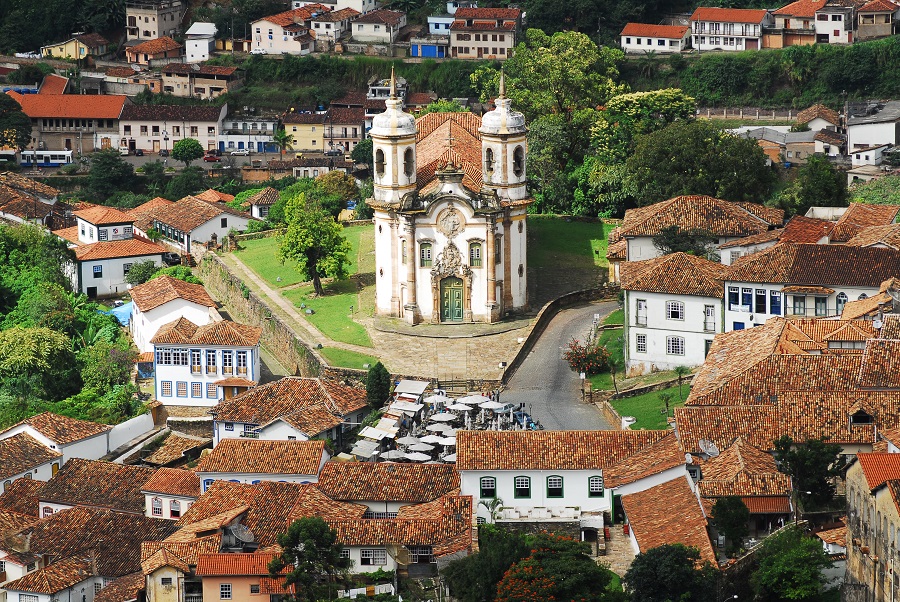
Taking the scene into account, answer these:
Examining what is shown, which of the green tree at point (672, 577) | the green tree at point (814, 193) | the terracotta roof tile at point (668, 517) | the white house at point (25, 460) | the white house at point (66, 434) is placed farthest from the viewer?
the green tree at point (814, 193)

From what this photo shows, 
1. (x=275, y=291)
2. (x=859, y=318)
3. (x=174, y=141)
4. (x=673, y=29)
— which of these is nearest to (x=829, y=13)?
(x=673, y=29)

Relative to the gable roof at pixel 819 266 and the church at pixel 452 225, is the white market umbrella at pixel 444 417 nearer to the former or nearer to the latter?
the gable roof at pixel 819 266

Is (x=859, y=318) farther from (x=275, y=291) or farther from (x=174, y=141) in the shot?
(x=174, y=141)

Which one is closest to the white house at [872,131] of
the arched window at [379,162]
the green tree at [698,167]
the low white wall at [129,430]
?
the green tree at [698,167]

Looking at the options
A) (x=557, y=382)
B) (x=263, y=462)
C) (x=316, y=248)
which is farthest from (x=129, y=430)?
(x=557, y=382)

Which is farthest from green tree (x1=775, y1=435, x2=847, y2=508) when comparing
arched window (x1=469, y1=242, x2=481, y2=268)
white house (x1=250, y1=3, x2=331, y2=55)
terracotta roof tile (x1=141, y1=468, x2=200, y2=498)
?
white house (x1=250, y1=3, x2=331, y2=55)

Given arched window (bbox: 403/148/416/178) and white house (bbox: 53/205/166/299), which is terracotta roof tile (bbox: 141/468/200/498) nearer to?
arched window (bbox: 403/148/416/178)
